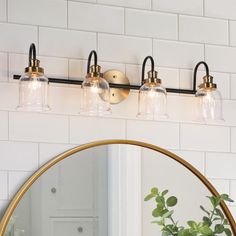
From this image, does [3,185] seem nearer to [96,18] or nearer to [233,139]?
[96,18]

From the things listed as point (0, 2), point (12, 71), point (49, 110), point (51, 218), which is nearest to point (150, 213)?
point (51, 218)

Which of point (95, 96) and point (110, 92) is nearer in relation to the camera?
point (95, 96)

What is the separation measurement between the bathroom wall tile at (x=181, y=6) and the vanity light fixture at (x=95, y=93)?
0.37 m

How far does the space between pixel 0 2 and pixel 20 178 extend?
0.58 metres

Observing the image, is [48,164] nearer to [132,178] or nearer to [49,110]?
[49,110]

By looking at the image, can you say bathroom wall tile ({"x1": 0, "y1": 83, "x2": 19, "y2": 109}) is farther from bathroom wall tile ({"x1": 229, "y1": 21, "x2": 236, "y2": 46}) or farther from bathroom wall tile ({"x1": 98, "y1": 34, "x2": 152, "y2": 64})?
bathroom wall tile ({"x1": 229, "y1": 21, "x2": 236, "y2": 46})

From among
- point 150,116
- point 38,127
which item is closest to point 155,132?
point 150,116

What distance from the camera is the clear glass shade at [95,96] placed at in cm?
186

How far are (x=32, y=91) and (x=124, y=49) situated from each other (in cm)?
39

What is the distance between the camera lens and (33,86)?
181 cm

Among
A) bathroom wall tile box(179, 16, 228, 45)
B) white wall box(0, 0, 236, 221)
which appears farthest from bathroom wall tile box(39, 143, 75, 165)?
bathroom wall tile box(179, 16, 228, 45)

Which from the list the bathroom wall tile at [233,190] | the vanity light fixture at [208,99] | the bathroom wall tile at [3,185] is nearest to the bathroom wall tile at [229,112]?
the vanity light fixture at [208,99]

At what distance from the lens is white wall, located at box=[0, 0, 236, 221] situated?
1879mm

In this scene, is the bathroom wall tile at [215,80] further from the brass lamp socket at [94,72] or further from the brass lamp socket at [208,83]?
the brass lamp socket at [94,72]
